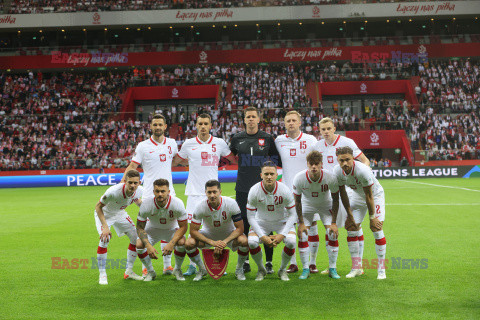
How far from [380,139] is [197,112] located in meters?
13.2

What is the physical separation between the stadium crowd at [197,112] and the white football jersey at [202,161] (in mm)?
22550

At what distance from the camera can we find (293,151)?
7.69 metres

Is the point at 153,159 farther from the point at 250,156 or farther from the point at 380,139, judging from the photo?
the point at 380,139

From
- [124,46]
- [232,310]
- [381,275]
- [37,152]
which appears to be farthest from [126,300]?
[124,46]

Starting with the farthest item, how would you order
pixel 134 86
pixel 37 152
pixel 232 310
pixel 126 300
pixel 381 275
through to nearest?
pixel 134 86
pixel 37 152
pixel 381 275
pixel 126 300
pixel 232 310

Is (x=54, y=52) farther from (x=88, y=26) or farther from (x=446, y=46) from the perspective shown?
(x=446, y=46)

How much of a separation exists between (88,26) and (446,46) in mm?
30816

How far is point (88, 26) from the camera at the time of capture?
41625mm

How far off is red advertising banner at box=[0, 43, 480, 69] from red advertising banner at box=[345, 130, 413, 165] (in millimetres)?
11455

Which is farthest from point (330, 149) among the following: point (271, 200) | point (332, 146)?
point (271, 200)

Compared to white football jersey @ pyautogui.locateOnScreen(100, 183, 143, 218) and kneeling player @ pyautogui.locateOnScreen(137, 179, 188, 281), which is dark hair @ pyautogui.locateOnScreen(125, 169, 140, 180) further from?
kneeling player @ pyautogui.locateOnScreen(137, 179, 188, 281)

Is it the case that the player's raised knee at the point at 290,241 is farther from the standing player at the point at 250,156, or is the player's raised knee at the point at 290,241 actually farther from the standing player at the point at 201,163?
the standing player at the point at 201,163

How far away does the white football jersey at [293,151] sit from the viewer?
7688 millimetres

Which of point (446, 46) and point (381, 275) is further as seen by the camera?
point (446, 46)
